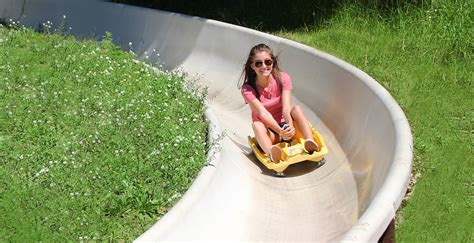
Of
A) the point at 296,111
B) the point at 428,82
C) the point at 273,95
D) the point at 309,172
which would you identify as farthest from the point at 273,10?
the point at 309,172

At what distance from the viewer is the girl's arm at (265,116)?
6.50 metres

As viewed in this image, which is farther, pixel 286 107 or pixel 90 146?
pixel 286 107

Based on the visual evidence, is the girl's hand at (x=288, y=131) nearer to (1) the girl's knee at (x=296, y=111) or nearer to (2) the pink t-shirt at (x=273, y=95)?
(1) the girl's knee at (x=296, y=111)

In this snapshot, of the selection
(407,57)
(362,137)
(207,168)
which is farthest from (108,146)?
(407,57)

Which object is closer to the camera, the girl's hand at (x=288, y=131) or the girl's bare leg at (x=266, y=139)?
the girl's bare leg at (x=266, y=139)

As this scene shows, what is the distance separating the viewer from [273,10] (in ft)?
38.3

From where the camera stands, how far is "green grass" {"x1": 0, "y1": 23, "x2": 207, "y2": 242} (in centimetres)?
496

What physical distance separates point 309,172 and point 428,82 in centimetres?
180

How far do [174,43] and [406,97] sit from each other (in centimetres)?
549

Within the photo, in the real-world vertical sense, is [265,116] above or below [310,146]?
above

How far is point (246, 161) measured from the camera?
6.84m

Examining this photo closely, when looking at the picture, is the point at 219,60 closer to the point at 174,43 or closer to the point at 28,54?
the point at 174,43

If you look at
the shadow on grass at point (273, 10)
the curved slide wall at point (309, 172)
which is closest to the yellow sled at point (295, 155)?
the curved slide wall at point (309, 172)

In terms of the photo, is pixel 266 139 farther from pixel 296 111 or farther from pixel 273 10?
pixel 273 10
